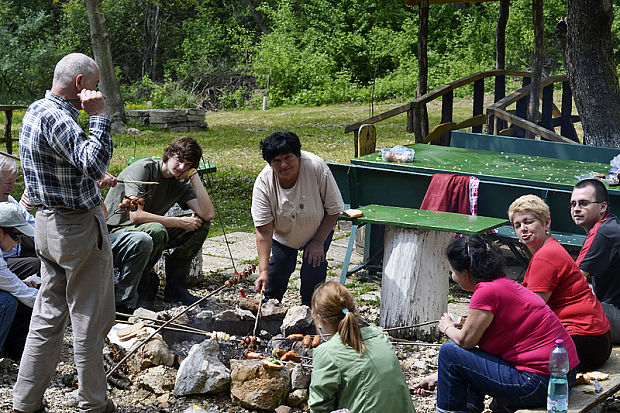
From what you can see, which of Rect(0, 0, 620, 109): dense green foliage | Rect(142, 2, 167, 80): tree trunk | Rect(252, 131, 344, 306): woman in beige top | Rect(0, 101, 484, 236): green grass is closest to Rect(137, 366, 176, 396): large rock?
Rect(252, 131, 344, 306): woman in beige top

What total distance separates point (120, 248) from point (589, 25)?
19.8ft

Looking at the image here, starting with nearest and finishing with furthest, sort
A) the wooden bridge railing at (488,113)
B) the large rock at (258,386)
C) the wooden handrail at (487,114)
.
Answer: the large rock at (258,386) < the wooden handrail at (487,114) < the wooden bridge railing at (488,113)

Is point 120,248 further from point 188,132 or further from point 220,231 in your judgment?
point 188,132

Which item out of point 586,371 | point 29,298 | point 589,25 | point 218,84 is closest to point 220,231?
point 29,298

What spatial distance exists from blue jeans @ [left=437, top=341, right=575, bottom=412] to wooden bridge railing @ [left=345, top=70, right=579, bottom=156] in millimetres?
5343

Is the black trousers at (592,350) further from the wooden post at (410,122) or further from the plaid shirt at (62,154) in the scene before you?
the wooden post at (410,122)

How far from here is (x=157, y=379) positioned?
4.14m

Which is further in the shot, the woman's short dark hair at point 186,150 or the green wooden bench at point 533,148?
the green wooden bench at point 533,148

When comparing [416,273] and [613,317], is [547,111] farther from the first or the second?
[613,317]

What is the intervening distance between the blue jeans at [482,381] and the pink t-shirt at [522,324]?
5 centimetres

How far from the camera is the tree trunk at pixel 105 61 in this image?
54.2ft

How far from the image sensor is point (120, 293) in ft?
16.8

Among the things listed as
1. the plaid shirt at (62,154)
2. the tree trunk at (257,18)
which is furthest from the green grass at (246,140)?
the tree trunk at (257,18)

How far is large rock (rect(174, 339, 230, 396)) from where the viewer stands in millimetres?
4023
